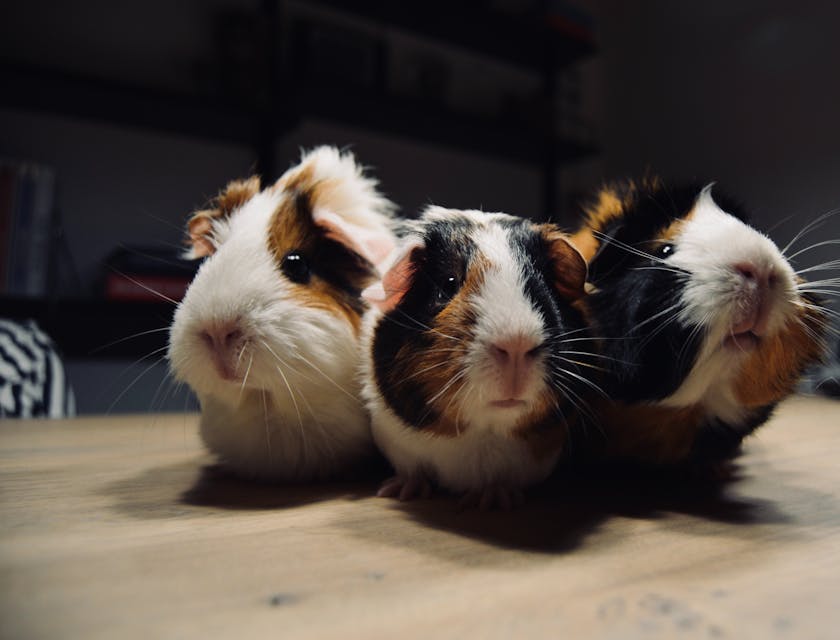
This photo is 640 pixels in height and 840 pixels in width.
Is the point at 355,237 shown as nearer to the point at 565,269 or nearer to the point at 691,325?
the point at 565,269

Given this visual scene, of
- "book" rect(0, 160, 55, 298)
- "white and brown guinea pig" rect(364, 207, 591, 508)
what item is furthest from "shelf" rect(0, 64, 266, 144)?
"white and brown guinea pig" rect(364, 207, 591, 508)

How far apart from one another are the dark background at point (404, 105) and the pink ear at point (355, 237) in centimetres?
97

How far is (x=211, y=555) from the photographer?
2.16 feet

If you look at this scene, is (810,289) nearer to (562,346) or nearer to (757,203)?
(562,346)

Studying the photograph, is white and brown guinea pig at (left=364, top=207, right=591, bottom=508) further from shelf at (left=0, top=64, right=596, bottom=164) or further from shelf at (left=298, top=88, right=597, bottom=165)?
shelf at (left=298, top=88, right=597, bottom=165)

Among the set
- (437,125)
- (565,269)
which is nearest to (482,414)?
(565,269)

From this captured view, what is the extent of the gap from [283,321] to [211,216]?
312mm

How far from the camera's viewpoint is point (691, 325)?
785mm

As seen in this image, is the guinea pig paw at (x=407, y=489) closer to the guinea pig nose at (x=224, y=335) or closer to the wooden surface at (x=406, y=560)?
the wooden surface at (x=406, y=560)

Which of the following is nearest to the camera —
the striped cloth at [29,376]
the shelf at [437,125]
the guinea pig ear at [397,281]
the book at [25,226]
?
the guinea pig ear at [397,281]

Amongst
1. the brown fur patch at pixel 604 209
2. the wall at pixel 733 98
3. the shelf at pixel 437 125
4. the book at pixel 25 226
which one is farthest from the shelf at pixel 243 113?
the brown fur patch at pixel 604 209

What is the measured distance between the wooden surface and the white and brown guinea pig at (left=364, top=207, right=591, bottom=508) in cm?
7

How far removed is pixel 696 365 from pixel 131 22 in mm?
2707

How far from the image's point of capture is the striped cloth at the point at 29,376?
1.84m
